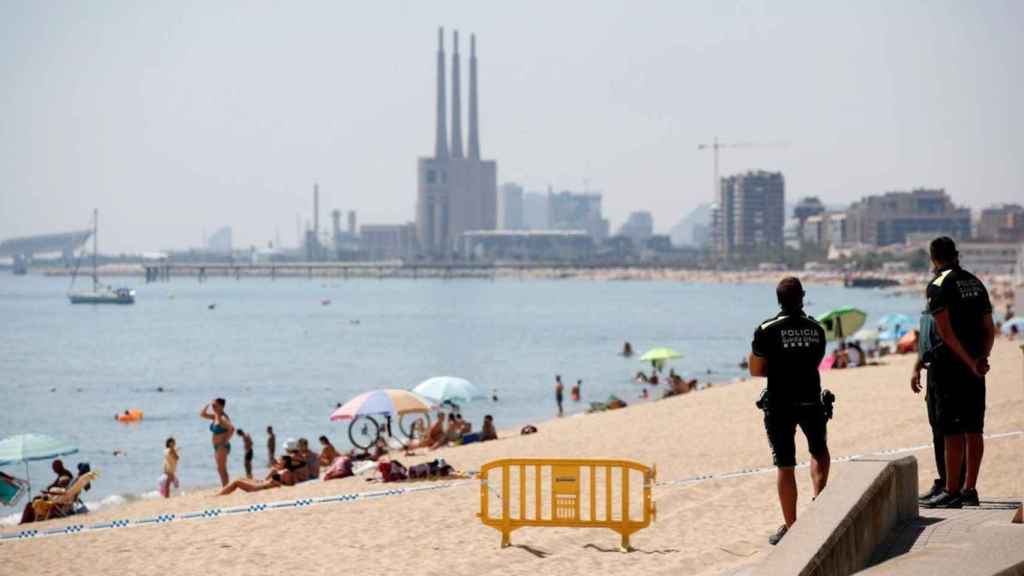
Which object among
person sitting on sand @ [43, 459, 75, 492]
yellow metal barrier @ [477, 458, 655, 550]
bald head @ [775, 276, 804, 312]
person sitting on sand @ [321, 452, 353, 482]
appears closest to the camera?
bald head @ [775, 276, 804, 312]

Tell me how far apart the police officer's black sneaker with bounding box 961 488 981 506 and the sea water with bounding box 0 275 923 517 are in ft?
54.5

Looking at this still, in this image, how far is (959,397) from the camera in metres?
8.05

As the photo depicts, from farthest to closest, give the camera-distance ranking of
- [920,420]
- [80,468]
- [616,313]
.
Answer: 1. [616,313]
2. [80,468]
3. [920,420]

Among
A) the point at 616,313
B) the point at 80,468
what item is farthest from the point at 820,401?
the point at 616,313

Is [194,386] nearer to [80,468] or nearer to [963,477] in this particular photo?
[80,468]

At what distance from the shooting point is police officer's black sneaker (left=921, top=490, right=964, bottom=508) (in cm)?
810

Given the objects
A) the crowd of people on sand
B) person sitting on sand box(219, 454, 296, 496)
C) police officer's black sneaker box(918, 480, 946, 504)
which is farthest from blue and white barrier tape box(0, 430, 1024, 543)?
police officer's black sneaker box(918, 480, 946, 504)

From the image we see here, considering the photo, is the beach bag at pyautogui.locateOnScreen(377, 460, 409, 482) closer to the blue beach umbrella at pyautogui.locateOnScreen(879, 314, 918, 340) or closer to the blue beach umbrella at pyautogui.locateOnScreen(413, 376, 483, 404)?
the blue beach umbrella at pyautogui.locateOnScreen(413, 376, 483, 404)

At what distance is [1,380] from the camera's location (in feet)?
195

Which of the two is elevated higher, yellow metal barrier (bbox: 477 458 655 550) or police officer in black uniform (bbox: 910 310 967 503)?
police officer in black uniform (bbox: 910 310 967 503)

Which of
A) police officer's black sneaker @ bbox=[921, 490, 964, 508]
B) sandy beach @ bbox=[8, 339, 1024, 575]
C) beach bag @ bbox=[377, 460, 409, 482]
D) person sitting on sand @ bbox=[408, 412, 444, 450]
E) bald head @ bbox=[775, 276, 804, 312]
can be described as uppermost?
bald head @ bbox=[775, 276, 804, 312]

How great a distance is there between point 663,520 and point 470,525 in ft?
5.05

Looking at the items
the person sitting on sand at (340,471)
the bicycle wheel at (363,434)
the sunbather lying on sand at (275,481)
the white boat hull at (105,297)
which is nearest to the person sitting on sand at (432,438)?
the bicycle wheel at (363,434)

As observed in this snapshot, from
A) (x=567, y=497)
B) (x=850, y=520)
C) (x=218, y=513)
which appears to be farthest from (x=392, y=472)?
(x=850, y=520)
